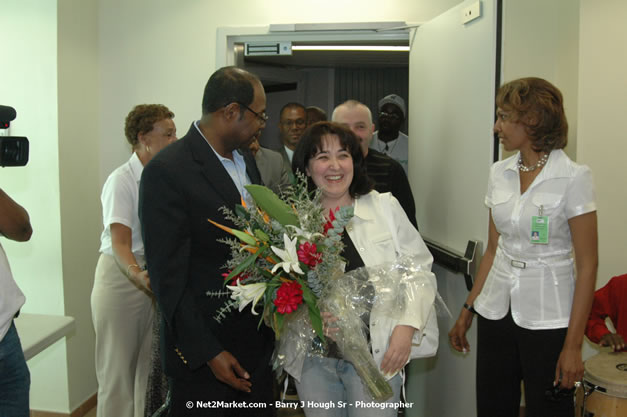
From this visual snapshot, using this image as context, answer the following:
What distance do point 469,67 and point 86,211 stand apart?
8.06ft

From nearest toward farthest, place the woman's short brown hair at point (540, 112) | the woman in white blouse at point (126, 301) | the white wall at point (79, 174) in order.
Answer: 1. the woman's short brown hair at point (540, 112)
2. the woman in white blouse at point (126, 301)
3. the white wall at point (79, 174)

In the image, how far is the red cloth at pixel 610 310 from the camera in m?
2.35

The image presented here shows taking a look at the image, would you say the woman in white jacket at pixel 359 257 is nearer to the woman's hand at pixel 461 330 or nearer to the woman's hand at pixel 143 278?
the woman's hand at pixel 461 330

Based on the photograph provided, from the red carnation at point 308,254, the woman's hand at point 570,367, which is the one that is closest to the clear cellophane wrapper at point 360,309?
the red carnation at point 308,254

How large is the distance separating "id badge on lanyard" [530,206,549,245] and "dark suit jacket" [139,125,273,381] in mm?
1037

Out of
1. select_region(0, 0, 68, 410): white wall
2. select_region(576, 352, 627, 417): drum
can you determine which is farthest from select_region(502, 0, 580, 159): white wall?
select_region(0, 0, 68, 410): white wall

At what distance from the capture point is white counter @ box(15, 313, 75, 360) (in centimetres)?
181

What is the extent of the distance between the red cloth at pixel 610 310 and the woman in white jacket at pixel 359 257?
3.15 ft

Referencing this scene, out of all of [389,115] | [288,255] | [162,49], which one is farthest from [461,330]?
[162,49]

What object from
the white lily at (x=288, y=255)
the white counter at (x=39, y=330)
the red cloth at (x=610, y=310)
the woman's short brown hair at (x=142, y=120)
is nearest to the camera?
the white lily at (x=288, y=255)

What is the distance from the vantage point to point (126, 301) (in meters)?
2.80

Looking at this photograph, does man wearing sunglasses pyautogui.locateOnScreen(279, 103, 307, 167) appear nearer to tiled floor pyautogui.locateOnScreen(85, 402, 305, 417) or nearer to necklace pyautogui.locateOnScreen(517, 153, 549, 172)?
tiled floor pyautogui.locateOnScreen(85, 402, 305, 417)

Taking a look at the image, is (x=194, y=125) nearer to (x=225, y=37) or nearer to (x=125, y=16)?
(x=225, y=37)

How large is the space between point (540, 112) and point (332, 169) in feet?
2.56
